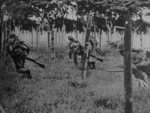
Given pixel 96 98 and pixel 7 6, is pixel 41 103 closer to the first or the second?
pixel 96 98

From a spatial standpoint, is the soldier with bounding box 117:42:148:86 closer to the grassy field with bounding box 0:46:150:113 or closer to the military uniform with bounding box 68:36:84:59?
the grassy field with bounding box 0:46:150:113

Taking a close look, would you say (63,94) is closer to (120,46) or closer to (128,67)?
(120,46)

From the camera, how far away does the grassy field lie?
18.4 feet

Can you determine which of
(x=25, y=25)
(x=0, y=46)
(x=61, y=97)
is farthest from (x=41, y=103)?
(x=25, y=25)

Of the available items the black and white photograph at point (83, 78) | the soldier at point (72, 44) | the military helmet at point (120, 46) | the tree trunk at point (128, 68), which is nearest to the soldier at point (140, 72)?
the black and white photograph at point (83, 78)

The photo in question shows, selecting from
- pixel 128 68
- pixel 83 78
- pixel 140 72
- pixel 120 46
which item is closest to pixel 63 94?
pixel 120 46

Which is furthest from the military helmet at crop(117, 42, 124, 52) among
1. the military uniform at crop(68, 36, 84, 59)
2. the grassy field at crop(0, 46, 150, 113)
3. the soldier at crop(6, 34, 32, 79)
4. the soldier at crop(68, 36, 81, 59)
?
the soldier at crop(68, 36, 81, 59)

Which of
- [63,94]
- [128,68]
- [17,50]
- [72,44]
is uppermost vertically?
[72,44]

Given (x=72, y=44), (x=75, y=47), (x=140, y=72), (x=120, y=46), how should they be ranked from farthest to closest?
1. (x=72, y=44)
2. (x=75, y=47)
3. (x=140, y=72)
4. (x=120, y=46)

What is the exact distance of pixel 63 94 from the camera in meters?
6.64

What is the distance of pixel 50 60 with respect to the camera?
38.8 ft

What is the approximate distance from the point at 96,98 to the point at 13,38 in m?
3.97

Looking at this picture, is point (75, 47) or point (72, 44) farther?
point (72, 44)

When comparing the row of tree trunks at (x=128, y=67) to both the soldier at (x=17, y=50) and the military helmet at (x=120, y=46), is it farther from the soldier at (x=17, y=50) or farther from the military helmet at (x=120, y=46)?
the soldier at (x=17, y=50)
